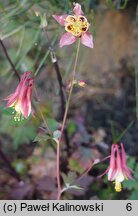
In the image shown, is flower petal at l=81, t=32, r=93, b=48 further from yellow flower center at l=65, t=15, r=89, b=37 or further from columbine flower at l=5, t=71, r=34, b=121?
columbine flower at l=5, t=71, r=34, b=121

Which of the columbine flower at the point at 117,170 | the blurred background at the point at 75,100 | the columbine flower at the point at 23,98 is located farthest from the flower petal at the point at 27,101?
the columbine flower at the point at 117,170

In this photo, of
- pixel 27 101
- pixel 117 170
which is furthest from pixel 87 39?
pixel 117 170

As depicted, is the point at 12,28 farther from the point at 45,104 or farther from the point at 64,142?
the point at 64,142

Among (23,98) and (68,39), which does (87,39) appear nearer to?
(68,39)

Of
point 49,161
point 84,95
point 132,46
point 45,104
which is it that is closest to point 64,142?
point 49,161

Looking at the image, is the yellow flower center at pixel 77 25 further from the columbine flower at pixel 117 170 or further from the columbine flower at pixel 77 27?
the columbine flower at pixel 117 170

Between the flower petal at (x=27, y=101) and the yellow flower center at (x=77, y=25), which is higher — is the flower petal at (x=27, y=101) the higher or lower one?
the lower one

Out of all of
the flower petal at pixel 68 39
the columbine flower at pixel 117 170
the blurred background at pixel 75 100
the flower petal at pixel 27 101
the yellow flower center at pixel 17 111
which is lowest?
the blurred background at pixel 75 100
